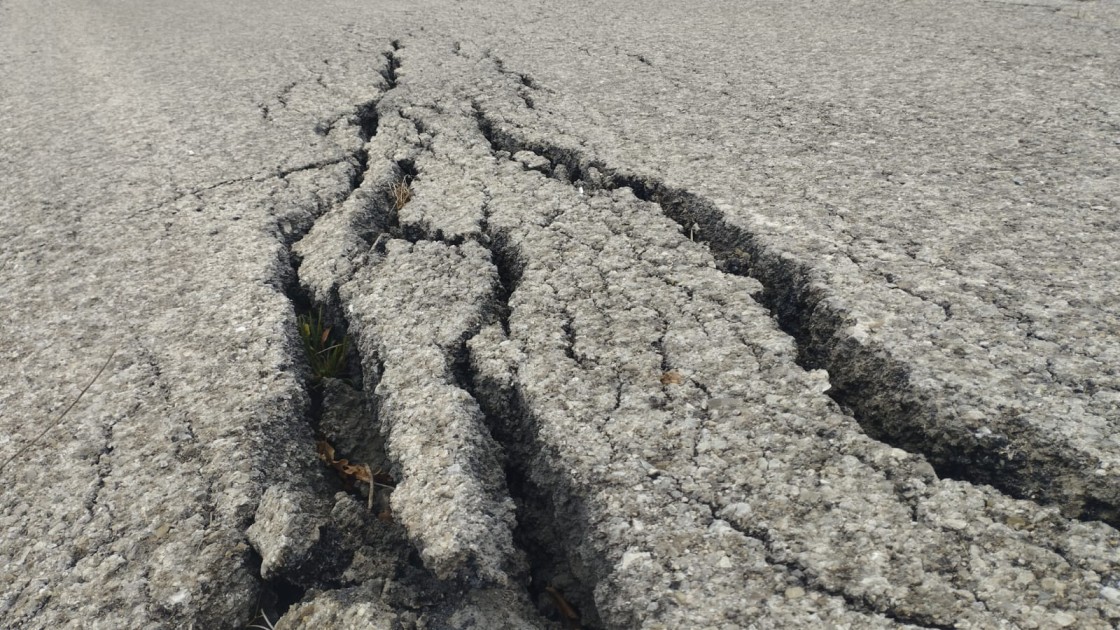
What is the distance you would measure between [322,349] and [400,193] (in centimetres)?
72

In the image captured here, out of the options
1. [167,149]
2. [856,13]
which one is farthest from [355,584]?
[856,13]

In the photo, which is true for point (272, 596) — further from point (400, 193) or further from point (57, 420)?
point (400, 193)

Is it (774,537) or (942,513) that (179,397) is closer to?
(774,537)

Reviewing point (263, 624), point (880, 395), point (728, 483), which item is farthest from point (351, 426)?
point (880, 395)

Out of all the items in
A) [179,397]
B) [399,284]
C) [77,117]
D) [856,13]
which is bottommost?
[77,117]

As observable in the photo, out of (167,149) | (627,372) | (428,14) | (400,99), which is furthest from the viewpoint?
(428,14)

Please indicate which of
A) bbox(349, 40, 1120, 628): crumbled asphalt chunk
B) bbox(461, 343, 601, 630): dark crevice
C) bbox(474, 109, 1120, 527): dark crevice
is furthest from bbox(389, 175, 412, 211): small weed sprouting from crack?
bbox(461, 343, 601, 630): dark crevice

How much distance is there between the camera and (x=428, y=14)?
486 cm

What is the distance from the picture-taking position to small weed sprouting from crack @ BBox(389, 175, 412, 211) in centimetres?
235

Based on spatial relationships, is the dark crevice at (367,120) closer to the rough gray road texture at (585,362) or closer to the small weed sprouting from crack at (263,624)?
the rough gray road texture at (585,362)

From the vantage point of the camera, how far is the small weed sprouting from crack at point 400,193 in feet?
7.70

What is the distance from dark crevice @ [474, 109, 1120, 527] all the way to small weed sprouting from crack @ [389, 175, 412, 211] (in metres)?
0.81

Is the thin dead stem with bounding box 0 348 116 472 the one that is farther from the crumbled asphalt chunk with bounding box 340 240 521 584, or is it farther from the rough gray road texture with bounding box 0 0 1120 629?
the crumbled asphalt chunk with bounding box 340 240 521 584

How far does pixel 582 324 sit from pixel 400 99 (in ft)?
6.19
